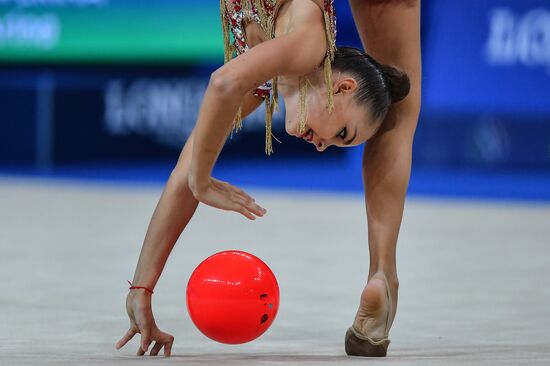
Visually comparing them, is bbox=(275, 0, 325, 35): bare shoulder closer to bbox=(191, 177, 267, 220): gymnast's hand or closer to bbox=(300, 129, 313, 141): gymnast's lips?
bbox=(300, 129, 313, 141): gymnast's lips

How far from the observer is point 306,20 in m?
A: 2.44

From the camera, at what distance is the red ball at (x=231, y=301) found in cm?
251

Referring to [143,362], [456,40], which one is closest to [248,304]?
[143,362]

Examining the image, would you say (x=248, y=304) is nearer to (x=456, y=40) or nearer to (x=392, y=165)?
(x=392, y=165)

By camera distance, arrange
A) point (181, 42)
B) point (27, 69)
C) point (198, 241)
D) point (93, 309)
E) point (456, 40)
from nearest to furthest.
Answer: point (93, 309) < point (198, 241) < point (456, 40) < point (181, 42) < point (27, 69)

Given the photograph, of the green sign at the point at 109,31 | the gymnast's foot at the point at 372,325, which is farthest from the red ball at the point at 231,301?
the green sign at the point at 109,31

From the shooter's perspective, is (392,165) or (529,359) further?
(392,165)

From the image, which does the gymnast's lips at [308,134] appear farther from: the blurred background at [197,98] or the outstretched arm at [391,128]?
the blurred background at [197,98]

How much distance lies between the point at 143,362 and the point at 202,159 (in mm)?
484

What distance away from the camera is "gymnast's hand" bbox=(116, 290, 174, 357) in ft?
8.55

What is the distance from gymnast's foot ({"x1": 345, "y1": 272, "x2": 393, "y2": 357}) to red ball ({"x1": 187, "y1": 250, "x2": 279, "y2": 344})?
21 centimetres

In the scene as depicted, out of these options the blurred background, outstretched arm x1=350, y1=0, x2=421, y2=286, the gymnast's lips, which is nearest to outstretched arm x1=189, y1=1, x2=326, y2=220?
the gymnast's lips

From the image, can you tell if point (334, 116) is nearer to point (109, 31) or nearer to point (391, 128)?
point (391, 128)

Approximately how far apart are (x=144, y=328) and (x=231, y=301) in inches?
10.1
